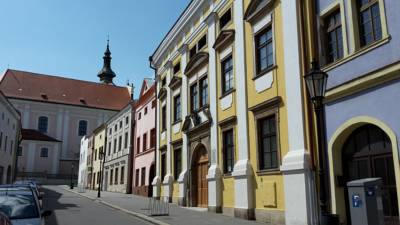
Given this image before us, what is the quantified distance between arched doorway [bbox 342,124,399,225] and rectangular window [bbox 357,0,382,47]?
2.39 metres

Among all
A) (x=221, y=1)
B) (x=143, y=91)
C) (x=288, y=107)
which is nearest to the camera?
(x=288, y=107)

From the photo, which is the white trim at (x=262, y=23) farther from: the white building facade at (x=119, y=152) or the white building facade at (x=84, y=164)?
the white building facade at (x=84, y=164)

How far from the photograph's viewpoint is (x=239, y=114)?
17.9 m

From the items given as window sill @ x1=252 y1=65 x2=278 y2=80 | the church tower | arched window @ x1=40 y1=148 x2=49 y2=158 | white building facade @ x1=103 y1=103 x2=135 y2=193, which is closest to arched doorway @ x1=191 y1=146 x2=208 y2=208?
window sill @ x1=252 y1=65 x2=278 y2=80

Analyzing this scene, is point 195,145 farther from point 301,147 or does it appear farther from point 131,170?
point 131,170

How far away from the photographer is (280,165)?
14.7 m

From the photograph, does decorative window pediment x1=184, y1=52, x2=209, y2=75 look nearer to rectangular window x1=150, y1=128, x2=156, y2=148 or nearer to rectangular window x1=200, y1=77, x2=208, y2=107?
rectangular window x1=200, y1=77, x2=208, y2=107

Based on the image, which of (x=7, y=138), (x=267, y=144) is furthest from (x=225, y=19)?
(x=7, y=138)

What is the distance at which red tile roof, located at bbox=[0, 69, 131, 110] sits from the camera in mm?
81312

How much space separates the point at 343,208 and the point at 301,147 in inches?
92.0

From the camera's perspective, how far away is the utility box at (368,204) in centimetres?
747

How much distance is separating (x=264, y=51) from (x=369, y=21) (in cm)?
559

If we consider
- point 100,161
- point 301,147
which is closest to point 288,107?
point 301,147

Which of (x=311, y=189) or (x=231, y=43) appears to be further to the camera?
(x=231, y=43)
